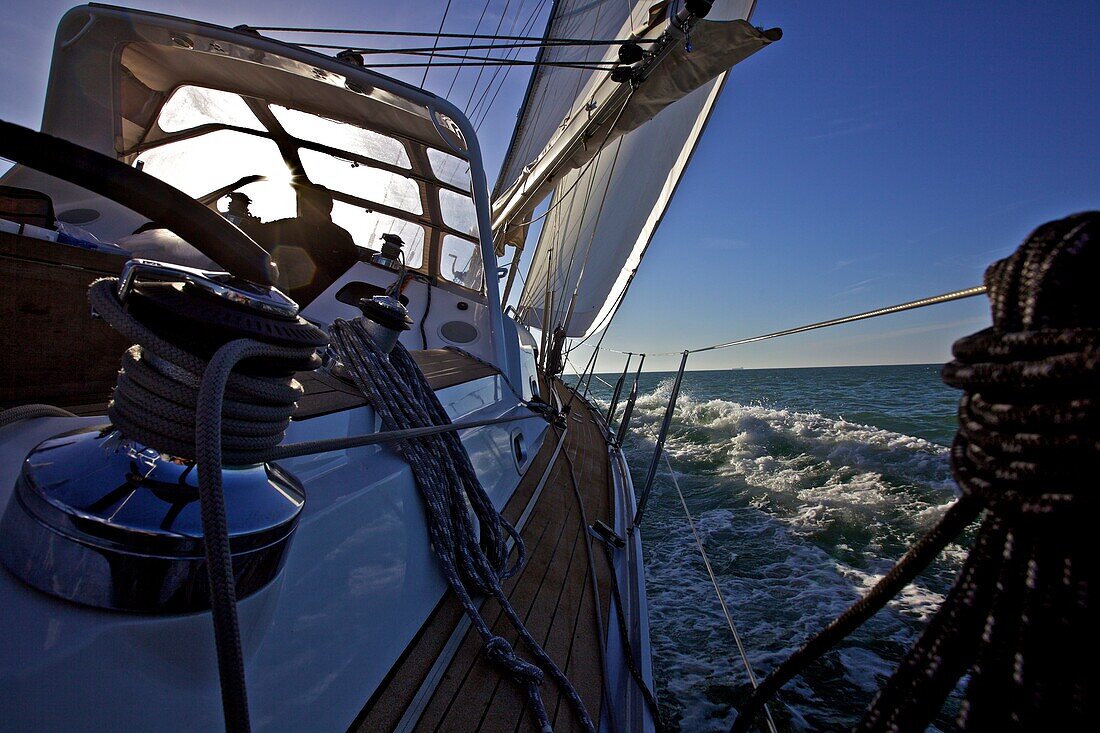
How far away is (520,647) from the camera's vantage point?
119cm

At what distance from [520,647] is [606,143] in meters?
3.66

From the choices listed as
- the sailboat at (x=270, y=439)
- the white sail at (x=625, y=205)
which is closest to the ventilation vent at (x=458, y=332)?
the sailboat at (x=270, y=439)

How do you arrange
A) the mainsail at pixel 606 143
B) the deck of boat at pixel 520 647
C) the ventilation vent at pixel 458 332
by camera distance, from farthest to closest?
the mainsail at pixel 606 143, the ventilation vent at pixel 458 332, the deck of boat at pixel 520 647

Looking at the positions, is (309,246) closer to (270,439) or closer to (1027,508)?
(270,439)

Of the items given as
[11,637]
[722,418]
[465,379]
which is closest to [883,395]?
[722,418]

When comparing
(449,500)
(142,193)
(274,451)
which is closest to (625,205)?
(449,500)

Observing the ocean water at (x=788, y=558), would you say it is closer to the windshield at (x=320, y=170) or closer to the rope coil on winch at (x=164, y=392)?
the rope coil on winch at (x=164, y=392)

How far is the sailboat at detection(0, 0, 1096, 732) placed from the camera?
429 mm

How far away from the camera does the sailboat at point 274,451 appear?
43 cm

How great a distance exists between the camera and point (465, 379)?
1.83 meters

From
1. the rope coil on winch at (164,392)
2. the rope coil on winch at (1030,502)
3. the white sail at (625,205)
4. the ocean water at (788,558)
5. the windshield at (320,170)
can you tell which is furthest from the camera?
the white sail at (625,205)

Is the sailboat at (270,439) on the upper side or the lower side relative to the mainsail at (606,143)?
lower

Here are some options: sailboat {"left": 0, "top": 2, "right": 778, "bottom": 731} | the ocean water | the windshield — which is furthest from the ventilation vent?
the ocean water

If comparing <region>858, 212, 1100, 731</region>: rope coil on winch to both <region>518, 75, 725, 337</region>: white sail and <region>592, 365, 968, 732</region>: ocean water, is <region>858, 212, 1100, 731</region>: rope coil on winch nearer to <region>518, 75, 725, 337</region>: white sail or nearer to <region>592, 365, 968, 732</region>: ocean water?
<region>592, 365, 968, 732</region>: ocean water
